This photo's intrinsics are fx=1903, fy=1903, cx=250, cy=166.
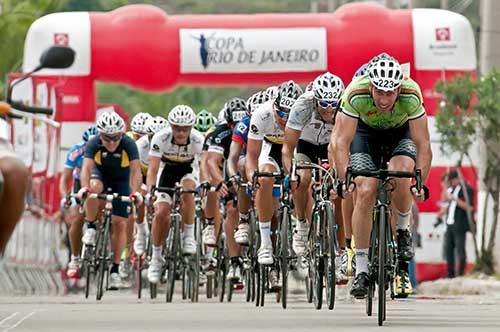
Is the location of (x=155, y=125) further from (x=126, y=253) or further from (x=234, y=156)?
(x=234, y=156)

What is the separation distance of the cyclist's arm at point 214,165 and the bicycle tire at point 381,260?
7.27 m

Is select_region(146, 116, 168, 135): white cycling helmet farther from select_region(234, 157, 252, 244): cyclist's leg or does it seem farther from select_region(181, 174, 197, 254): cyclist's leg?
select_region(234, 157, 252, 244): cyclist's leg

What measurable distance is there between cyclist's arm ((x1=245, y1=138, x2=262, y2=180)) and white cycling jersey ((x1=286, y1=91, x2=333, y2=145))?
4.19ft

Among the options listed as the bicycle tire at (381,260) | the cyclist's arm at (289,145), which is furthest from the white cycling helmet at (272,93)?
the bicycle tire at (381,260)

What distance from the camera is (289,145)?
56.2 feet

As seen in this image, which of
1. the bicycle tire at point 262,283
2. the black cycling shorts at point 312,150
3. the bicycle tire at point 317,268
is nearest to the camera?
the bicycle tire at point 317,268

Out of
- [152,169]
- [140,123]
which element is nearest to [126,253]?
[140,123]

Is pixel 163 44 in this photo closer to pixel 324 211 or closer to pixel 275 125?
pixel 275 125

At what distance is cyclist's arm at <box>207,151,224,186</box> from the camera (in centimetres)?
2095

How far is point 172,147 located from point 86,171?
3.35 ft

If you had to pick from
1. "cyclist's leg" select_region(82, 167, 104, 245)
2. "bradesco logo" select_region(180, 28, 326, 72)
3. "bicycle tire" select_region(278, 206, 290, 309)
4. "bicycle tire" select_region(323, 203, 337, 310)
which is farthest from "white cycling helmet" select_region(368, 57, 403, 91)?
"bradesco logo" select_region(180, 28, 326, 72)

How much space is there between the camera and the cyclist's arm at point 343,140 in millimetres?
14055

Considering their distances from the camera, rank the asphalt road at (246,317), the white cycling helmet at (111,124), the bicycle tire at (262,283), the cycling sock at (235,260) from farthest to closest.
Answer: the white cycling helmet at (111,124), the cycling sock at (235,260), the bicycle tire at (262,283), the asphalt road at (246,317)

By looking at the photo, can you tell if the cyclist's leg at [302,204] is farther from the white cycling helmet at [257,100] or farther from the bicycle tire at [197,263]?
the bicycle tire at [197,263]
